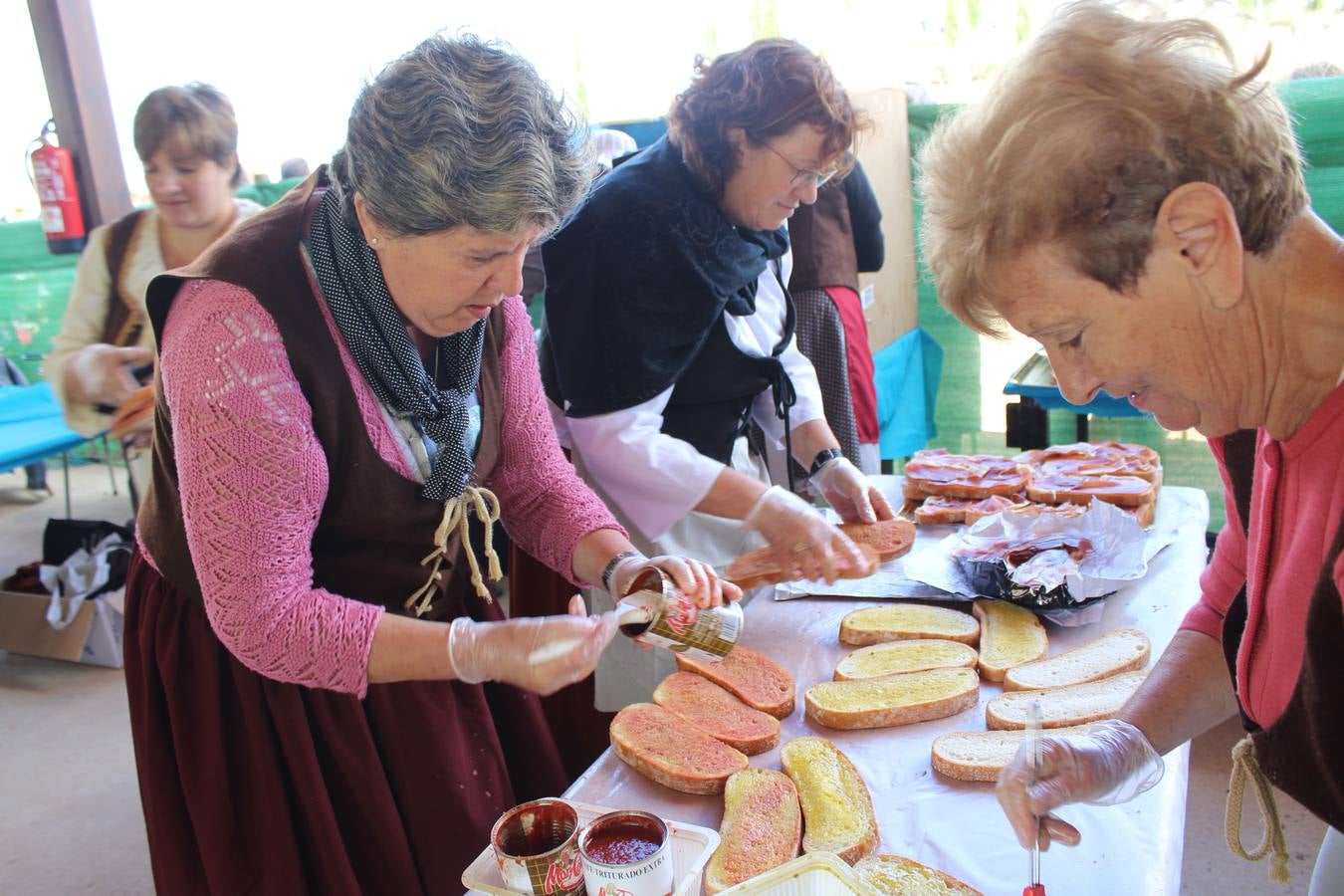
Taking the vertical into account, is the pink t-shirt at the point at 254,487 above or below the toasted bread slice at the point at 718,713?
above

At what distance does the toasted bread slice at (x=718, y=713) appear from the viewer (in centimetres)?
162

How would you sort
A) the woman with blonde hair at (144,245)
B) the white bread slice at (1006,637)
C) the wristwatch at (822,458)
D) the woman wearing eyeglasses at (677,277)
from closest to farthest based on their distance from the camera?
the white bread slice at (1006,637), the woman wearing eyeglasses at (677,277), the wristwatch at (822,458), the woman with blonde hair at (144,245)

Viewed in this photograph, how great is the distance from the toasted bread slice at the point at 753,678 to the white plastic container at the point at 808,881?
0.62 metres

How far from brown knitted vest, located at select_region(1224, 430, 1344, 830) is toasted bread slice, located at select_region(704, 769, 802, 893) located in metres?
0.62

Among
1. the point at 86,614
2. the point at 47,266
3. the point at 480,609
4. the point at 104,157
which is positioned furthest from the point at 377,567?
the point at 47,266

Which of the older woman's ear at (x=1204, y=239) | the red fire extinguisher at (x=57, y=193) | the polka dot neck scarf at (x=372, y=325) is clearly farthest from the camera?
the red fire extinguisher at (x=57, y=193)

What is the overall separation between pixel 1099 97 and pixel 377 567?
1.28 metres

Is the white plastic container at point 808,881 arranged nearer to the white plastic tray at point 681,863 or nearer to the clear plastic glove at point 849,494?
the white plastic tray at point 681,863

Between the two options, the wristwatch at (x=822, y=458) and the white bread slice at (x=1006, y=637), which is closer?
the white bread slice at (x=1006, y=637)

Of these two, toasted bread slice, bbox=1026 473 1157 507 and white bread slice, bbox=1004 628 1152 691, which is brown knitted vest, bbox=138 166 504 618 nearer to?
white bread slice, bbox=1004 628 1152 691

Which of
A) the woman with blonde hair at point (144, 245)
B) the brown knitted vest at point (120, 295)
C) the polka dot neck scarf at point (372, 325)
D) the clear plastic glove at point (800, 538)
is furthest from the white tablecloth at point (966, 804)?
the brown knitted vest at point (120, 295)

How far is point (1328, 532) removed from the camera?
1063 millimetres

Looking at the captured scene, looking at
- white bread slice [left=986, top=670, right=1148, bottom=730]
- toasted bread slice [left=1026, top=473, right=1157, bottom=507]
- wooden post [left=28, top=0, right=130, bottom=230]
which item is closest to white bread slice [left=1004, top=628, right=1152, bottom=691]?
white bread slice [left=986, top=670, right=1148, bottom=730]

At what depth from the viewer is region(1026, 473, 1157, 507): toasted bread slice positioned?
2432 mm
